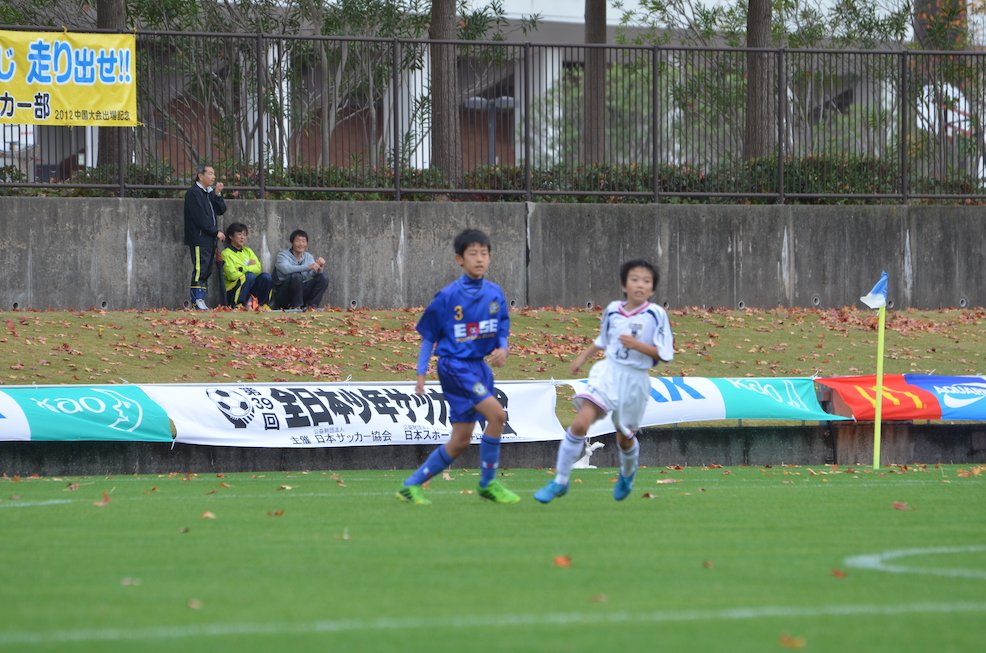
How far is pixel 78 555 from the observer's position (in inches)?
295

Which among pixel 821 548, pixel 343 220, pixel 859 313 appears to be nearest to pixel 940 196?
pixel 859 313

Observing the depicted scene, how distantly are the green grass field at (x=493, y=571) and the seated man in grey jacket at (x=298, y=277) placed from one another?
948cm

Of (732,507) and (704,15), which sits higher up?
(704,15)

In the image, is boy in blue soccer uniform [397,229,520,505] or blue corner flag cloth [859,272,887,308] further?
blue corner flag cloth [859,272,887,308]

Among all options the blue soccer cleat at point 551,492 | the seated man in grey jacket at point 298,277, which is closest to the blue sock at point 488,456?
the blue soccer cleat at point 551,492

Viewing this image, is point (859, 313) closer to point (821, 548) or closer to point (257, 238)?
point (257, 238)

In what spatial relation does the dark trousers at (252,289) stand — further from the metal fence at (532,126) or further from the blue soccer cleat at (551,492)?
the blue soccer cleat at (551,492)

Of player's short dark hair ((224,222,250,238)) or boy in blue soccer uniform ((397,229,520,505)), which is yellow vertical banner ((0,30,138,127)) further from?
boy in blue soccer uniform ((397,229,520,505))

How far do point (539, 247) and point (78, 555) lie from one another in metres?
15.0

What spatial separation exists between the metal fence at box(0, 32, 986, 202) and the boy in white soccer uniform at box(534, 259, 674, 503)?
12.2 m

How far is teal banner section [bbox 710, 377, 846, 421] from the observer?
50.9 feet

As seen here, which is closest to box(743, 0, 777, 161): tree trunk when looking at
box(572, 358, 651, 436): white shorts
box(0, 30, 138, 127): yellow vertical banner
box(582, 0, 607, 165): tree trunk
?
box(582, 0, 607, 165): tree trunk

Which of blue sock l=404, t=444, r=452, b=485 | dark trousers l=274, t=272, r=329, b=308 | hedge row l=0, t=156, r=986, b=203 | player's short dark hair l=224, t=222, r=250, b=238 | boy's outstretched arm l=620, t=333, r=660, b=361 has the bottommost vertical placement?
blue sock l=404, t=444, r=452, b=485

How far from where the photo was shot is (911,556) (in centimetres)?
747
